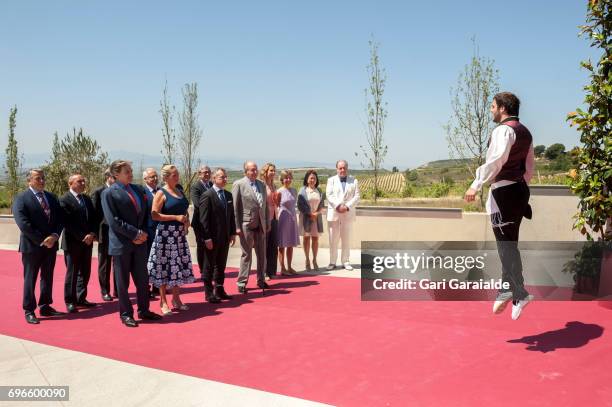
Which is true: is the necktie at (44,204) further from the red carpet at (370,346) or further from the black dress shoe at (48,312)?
the red carpet at (370,346)

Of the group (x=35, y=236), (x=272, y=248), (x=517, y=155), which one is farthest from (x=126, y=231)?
(x=517, y=155)

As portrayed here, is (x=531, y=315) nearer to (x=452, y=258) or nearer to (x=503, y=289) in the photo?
(x=503, y=289)

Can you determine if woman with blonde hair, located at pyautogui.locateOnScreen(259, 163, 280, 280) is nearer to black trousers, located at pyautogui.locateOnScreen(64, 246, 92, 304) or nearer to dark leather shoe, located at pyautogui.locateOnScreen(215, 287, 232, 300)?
dark leather shoe, located at pyautogui.locateOnScreen(215, 287, 232, 300)

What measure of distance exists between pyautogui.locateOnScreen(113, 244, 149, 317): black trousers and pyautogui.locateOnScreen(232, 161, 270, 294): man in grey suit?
178 centimetres

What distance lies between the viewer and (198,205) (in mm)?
7746

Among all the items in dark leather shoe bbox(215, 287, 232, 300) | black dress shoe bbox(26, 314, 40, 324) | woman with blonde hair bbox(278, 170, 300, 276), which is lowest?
black dress shoe bbox(26, 314, 40, 324)

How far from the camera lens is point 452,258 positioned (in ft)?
28.5

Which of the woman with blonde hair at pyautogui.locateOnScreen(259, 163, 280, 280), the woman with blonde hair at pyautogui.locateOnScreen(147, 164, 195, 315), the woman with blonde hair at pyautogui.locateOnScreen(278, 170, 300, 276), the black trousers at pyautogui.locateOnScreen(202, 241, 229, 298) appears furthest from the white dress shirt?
the woman with blonde hair at pyautogui.locateOnScreen(278, 170, 300, 276)

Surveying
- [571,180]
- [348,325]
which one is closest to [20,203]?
[348,325]

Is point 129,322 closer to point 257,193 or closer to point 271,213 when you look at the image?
point 257,193

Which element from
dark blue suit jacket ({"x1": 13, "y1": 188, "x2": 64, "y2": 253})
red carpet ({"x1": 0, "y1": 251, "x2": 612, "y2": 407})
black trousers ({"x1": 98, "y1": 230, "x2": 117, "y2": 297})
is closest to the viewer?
red carpet ({"x1": 0, "y1": 251, "x2": 612, "y2": 407})

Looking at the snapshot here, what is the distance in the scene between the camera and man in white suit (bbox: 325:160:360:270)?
10336mm

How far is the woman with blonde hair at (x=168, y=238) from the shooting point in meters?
6.88

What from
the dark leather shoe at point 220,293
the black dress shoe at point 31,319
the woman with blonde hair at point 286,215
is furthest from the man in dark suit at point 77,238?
the woman with blonde hair at point 286,215
